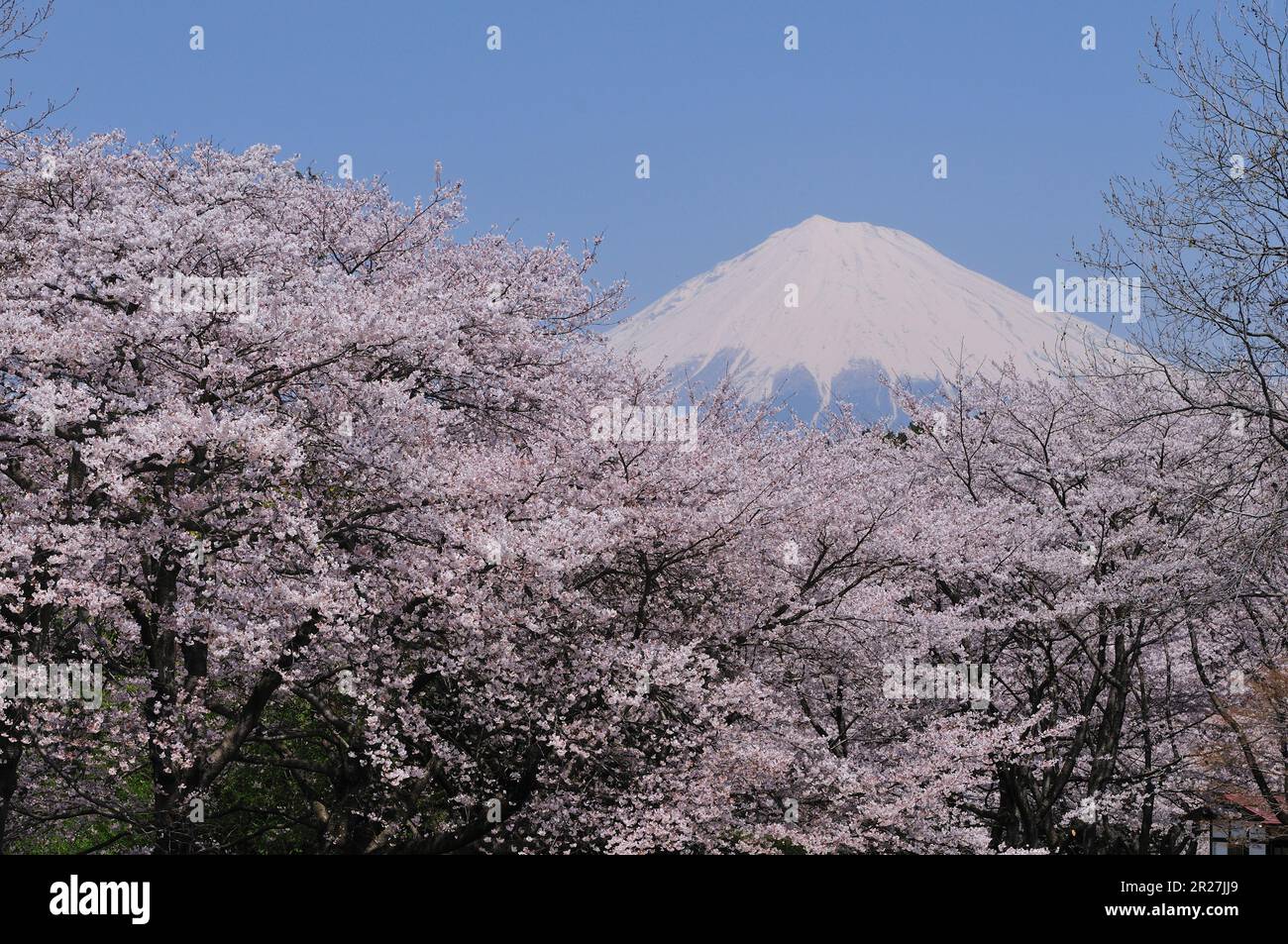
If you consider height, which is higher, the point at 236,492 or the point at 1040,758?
the point at 236,492

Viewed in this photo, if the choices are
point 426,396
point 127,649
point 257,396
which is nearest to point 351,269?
point 426,396

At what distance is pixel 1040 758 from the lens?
61.4 feet

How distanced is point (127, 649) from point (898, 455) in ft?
46.3

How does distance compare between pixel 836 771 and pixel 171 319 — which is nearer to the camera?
pixel 171 319

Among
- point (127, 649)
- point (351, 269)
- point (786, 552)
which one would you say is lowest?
point (127, 649)
